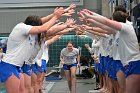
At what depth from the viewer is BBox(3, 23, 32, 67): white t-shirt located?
5465mm

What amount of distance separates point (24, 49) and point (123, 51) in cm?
167

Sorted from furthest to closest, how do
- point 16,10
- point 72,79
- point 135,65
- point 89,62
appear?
point 16,10, point 89,62, point 72,79, point 135,65

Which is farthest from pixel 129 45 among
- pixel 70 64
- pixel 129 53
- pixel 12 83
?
pixel 70 64

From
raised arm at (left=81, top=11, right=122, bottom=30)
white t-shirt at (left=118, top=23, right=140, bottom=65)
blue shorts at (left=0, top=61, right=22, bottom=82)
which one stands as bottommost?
blue shorts at (left=0, top=61, right=22, bottom=82)

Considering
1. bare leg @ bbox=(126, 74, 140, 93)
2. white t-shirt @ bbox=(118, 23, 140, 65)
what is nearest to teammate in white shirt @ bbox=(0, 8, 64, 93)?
white t-shirt @ bbox=(118, 23, 140, 65)

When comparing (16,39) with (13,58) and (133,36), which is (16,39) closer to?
(13,58)

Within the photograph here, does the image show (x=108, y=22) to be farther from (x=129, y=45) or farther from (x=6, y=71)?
(x=6, y=71)

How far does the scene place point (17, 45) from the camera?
5.49 meters

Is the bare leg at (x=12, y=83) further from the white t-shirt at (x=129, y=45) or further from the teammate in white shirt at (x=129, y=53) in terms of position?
the white t-shirt at (x=129, y=45)

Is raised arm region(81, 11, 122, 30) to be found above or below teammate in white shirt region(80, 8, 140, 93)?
above

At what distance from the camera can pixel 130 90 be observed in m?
5.02

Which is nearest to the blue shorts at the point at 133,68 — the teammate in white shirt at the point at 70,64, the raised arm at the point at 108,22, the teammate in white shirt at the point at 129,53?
the teammate in white shirt at the point at 129,53

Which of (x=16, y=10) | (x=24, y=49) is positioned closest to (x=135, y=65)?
(x=24, y=49)

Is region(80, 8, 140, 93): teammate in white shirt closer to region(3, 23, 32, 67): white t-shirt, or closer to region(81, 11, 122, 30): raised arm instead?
region(81, 11, 122, 30): raised arm
